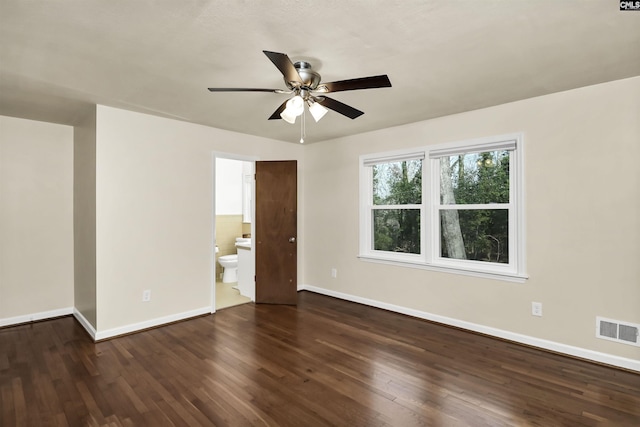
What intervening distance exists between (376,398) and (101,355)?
8.24ft

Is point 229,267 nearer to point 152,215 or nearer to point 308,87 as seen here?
point 152,215

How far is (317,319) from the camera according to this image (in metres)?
4.07

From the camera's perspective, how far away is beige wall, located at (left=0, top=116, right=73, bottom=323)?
385 centimetres

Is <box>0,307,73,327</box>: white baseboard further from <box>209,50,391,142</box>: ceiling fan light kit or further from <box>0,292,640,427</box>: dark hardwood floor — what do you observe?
<box>209,50,391,142</box>: ceiling fan light kit

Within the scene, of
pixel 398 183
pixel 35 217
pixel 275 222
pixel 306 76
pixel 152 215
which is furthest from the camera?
pixel 275 222

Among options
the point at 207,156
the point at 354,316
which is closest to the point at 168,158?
the point at 207,156

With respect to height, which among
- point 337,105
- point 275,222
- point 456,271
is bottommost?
point 456,271

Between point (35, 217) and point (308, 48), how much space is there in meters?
3.98

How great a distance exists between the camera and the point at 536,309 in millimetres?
3215

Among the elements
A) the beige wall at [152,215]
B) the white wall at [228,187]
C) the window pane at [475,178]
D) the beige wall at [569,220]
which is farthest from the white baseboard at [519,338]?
the white wall at [228,187]

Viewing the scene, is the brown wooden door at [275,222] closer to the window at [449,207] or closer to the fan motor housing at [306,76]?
the window at [449,207]

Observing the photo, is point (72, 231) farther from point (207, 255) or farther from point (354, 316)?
point (354, 316)

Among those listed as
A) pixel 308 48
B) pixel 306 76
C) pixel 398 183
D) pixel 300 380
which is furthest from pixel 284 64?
pixel 398 183

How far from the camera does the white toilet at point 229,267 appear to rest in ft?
19.5
